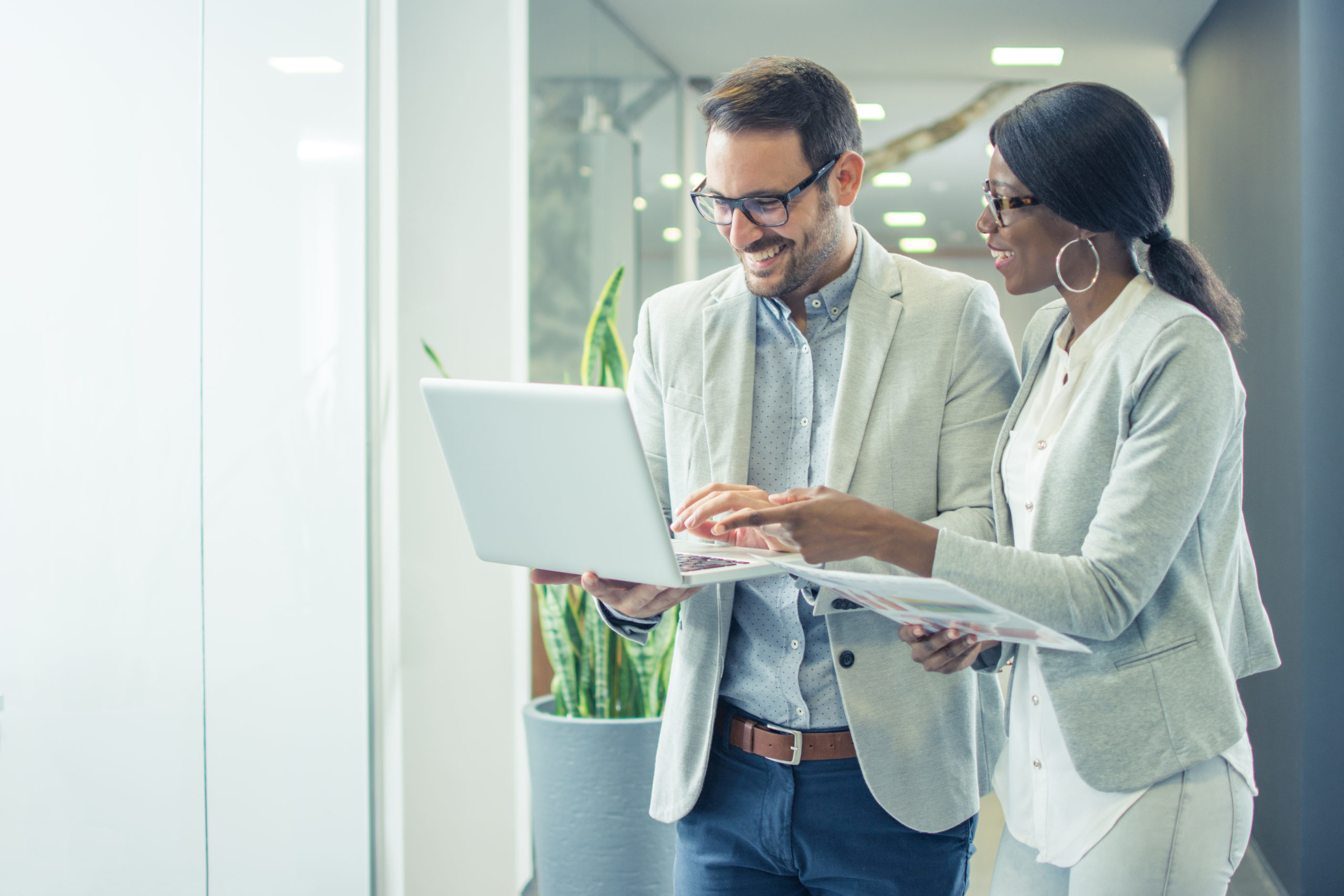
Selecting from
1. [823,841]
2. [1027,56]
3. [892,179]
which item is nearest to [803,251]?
[823,841]

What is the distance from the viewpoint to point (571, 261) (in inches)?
148

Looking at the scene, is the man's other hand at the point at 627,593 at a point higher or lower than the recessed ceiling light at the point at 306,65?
lower

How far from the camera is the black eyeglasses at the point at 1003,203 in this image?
48.2 inches

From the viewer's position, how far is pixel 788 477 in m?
1.37

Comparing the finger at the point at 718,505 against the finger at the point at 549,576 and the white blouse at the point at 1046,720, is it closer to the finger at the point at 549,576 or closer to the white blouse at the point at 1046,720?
the finger at the point at 549,576

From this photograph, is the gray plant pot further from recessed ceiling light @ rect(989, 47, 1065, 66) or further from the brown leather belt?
recessed ceiling light @ rect(989, 47, 1065, 66)

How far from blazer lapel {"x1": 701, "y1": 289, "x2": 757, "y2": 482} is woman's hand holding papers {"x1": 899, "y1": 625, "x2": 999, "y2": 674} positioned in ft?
1.01

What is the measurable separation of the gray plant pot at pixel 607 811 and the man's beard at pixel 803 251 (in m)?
1.53

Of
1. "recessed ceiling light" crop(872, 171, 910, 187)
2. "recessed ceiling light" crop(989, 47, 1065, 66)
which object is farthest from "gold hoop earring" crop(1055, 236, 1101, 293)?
"recessed ceiling light" crop(872, 171, 910, 187)

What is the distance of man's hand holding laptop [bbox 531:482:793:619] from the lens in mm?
1104

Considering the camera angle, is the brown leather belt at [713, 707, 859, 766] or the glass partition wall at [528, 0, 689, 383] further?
the glass partition wall at [528, 0, 689, 383]

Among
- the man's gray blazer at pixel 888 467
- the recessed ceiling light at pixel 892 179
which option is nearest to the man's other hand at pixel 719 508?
the man's gray blazer at pixel 888 467

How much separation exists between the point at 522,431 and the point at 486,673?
2093mm

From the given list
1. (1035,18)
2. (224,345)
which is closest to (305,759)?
(224,345)
